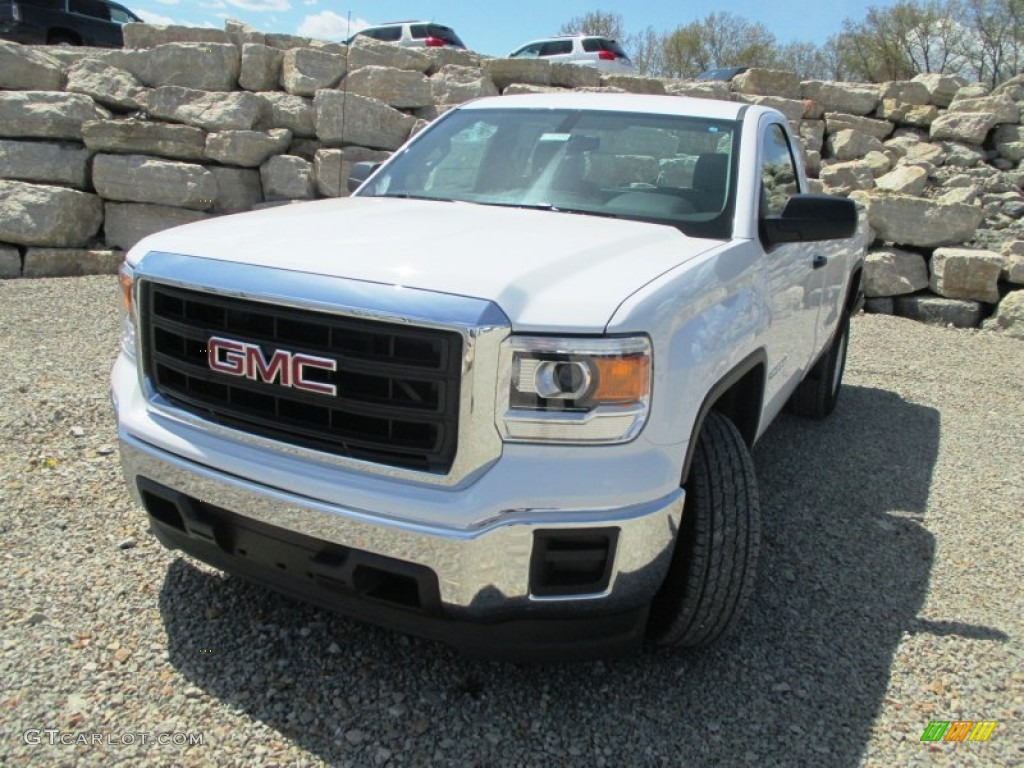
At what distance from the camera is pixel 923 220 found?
9.27m

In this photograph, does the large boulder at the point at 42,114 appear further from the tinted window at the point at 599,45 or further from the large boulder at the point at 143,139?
the tinted window at the point at 599,45

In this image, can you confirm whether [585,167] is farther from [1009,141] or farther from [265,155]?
[1009,141]

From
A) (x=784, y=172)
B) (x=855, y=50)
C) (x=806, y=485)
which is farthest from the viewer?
(x=855, y=50)

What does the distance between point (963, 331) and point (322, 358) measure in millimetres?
8361

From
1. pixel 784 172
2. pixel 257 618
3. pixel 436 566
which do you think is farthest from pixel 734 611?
pixel 784 172

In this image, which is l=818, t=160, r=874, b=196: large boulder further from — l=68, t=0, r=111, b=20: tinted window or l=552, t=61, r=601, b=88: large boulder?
l=68, t=0, r=111, b=20: tinted window

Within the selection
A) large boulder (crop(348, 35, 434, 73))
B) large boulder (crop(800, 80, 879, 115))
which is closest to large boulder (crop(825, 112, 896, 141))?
large boulder (crop(800, 80, 879, 115))

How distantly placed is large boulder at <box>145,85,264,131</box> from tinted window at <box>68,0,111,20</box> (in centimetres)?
1101

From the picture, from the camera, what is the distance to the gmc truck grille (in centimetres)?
208

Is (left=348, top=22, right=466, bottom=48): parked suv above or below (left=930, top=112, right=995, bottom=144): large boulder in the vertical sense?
above

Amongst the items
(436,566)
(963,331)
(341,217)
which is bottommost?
(963,331)

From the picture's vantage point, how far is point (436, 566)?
2.08 meters

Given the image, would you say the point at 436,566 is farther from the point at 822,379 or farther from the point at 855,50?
the point at 855,50

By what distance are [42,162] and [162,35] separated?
283cm
